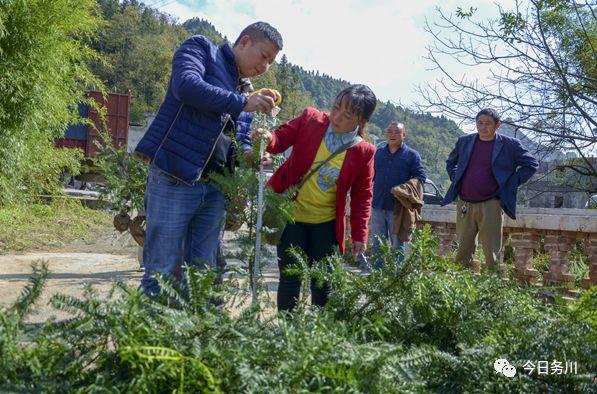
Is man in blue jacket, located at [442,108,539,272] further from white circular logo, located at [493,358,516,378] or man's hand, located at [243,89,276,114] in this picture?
white circular logo, located at [493,358,516,378]

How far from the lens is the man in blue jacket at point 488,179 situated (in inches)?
222

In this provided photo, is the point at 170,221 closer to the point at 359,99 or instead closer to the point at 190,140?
the point at 190,140

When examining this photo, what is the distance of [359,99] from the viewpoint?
320 cm

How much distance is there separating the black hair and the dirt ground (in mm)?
1743

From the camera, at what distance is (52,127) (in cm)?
955

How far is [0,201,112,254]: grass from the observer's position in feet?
29.2

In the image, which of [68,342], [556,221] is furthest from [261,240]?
[556,221]

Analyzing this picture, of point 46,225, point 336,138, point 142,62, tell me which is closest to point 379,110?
point 142,62

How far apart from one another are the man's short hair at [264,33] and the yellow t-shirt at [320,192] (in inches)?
27.6

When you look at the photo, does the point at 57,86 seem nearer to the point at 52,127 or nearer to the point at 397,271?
the point at 52,127

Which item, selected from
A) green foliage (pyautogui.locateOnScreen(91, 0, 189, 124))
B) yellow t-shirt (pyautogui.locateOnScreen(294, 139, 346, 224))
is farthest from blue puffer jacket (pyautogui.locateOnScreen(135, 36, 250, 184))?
green foliage (pyautogui.locateOnScreen(91, 0, 189, 124))

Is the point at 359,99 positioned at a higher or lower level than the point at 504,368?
higher

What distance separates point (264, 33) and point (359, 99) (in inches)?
26.1

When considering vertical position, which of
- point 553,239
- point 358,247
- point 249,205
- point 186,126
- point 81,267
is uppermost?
point 186,126
